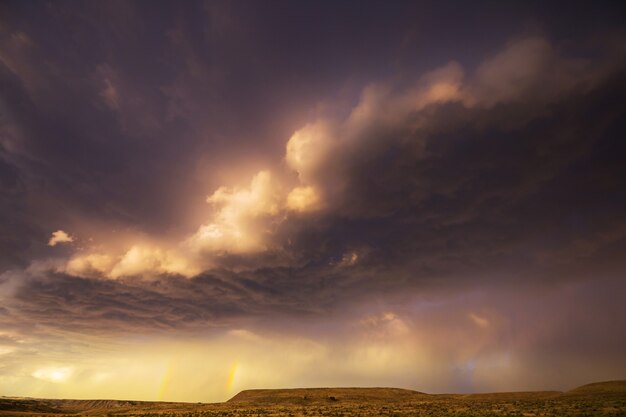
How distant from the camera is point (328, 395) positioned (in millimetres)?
126688

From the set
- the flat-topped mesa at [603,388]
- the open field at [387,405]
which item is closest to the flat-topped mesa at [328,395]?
the open field at [387,405]

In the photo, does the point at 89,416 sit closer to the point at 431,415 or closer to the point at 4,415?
the point at 4,415

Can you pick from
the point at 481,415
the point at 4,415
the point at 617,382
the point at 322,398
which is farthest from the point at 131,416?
the point at 617,382

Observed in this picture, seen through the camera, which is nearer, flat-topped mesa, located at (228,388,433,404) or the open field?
the open field

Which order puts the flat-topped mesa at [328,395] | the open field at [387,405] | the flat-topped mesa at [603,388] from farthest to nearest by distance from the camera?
the flat-topped mesa at [328,395]
the flat-topped mesa at [603,388]
the open field at [387,405]

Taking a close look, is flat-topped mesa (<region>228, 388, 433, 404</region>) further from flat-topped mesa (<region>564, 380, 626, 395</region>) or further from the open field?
flat-topped mesa (<region>564, 380, 626, 395</region>)

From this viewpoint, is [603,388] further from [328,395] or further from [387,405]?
[328,395]

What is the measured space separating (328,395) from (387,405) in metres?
42.3

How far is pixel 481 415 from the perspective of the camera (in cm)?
5916

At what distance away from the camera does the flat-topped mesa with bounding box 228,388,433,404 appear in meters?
118

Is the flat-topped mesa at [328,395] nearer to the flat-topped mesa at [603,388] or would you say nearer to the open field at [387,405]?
the open field at [387,405]

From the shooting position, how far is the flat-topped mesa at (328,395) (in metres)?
118

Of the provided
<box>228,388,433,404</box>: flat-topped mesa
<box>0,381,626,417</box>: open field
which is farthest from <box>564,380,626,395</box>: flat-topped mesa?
<box>228,388,433,404</box>: flat-topped mesa

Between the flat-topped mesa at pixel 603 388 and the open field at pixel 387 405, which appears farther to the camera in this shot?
the flat-topped mesa at pixel 603 388
